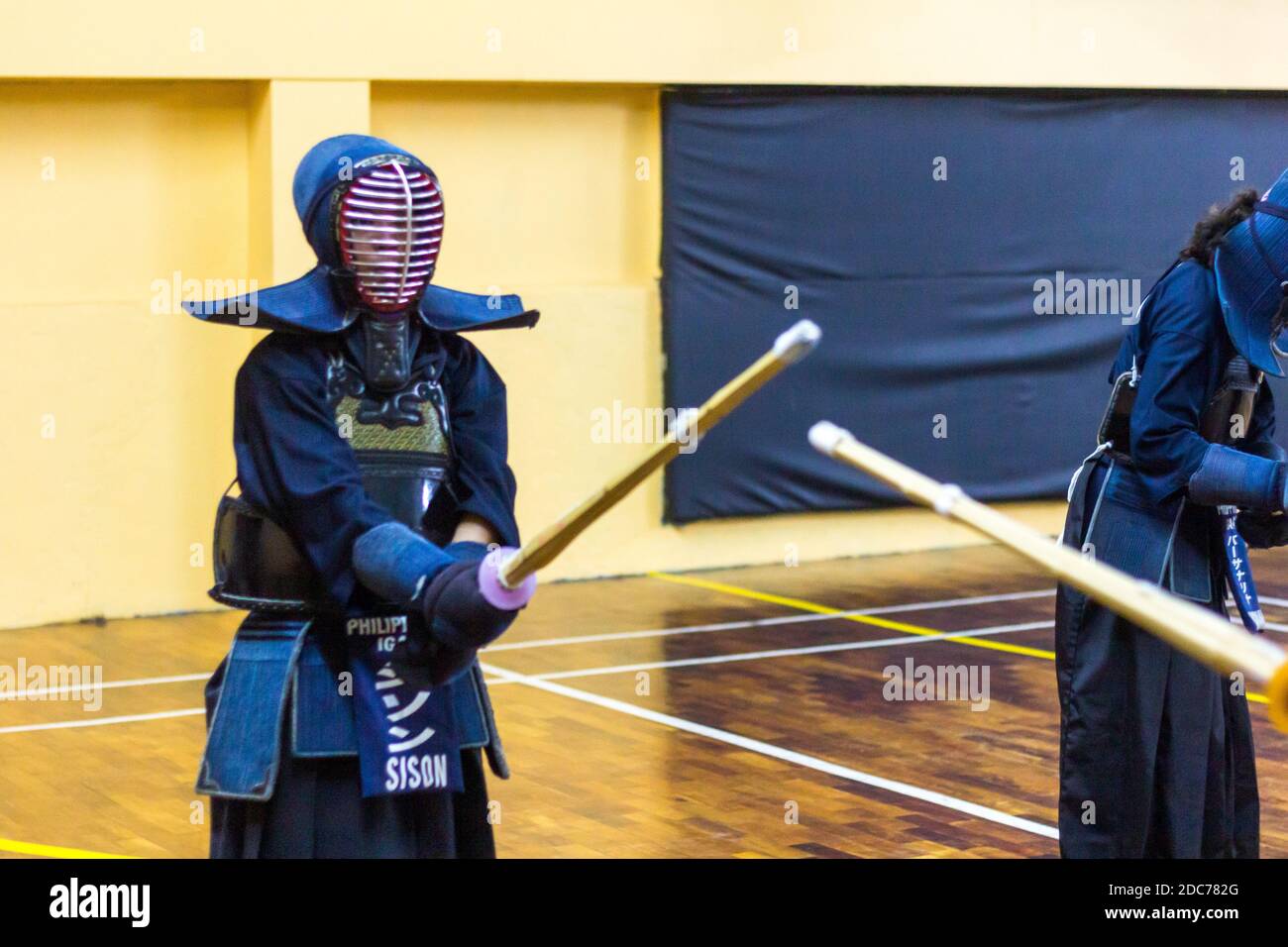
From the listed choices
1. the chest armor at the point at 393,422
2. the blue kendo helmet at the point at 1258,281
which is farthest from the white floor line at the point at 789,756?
the chest armor at the point at 393,422

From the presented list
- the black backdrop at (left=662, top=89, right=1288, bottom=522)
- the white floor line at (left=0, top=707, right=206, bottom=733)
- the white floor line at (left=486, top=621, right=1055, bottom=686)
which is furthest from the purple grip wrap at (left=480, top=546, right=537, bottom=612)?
the black backdrop at (left=662, top=89, right=1288, bottom=522)

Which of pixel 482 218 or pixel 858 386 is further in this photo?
pixel 858 386

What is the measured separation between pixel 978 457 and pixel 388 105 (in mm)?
4429

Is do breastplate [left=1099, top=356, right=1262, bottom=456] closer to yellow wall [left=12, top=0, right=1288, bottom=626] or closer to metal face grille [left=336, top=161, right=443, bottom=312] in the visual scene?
metal face grille [left=336, top=161, right=443, bottom=312]

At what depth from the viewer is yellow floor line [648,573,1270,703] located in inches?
348

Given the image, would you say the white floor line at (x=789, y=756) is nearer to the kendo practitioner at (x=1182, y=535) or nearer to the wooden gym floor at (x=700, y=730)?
the wooden gym floor at (x=700, y=730)

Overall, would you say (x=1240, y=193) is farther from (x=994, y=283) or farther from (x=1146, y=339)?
(x=994, y=283)

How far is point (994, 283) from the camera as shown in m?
11.9

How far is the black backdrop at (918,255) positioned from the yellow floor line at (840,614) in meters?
0.43

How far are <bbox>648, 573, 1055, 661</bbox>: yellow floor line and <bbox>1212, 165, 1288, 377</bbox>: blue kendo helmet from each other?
4.49m

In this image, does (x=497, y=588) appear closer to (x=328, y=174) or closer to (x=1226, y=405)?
Answer: (x=328, y=174)

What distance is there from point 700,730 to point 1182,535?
316cm
